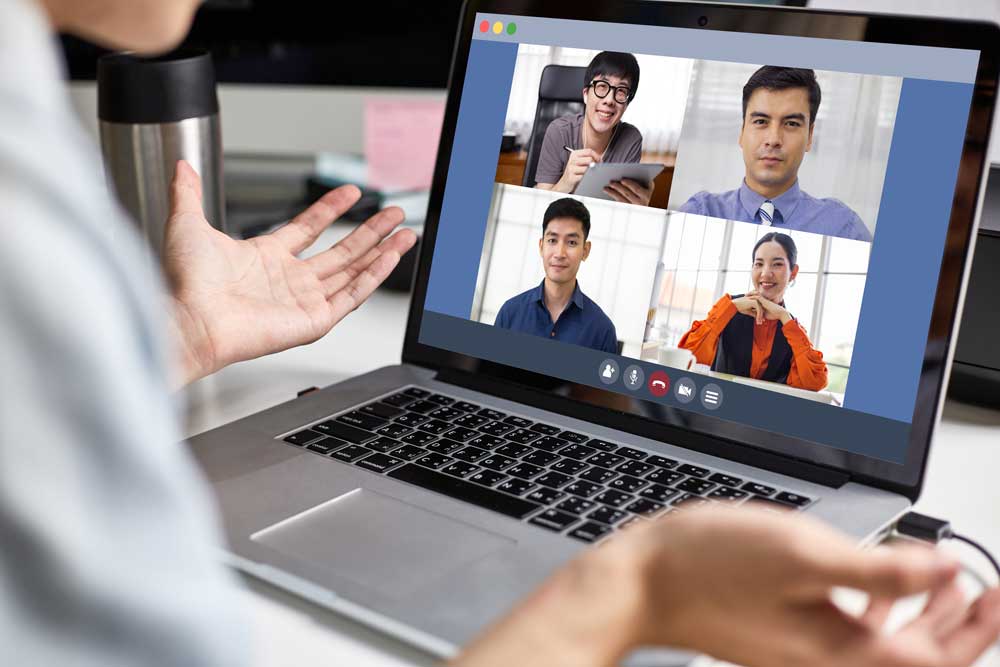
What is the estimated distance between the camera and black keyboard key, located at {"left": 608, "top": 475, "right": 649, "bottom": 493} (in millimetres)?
573

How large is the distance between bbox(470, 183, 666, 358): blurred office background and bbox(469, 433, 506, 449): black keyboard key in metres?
0.12

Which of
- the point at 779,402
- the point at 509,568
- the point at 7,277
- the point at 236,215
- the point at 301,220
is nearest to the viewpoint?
the point at 7,277

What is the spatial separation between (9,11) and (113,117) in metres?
0.73

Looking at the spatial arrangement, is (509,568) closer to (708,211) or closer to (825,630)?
(825,630)

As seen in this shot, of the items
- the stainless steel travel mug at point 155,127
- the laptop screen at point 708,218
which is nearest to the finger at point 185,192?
the stainless steel travel mug at point 155,127

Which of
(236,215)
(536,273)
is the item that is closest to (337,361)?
(536,273)

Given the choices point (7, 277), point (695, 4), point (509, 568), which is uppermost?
point (695, 4)

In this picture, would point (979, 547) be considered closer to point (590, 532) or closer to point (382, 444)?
point (590, 532)

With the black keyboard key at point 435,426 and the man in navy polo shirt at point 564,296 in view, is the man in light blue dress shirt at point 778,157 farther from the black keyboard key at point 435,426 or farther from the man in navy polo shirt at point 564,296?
the black keyboard key at point 435,426

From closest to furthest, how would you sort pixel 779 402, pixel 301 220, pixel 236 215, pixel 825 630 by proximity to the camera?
pixel 825 630 < pixel 779 402 < pixel 301 220 < pixel 236 215

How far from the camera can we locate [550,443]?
64 cm

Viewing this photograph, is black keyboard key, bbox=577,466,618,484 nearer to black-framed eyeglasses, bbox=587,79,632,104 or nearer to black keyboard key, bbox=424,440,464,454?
black keyboard key, bbox=424,440,464,454

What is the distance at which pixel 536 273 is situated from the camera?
714mm

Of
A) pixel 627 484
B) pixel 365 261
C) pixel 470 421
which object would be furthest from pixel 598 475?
pixel 365 261
